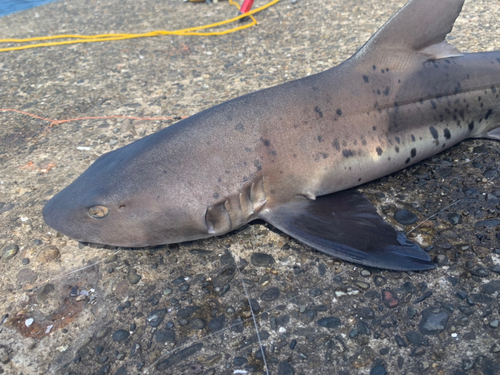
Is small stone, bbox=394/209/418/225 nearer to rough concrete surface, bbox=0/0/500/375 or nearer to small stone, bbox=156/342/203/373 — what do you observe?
rough concrete surface, bbox=0/0/500/375

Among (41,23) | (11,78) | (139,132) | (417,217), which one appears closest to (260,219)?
(417,217)

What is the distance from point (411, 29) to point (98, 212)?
2409 mm

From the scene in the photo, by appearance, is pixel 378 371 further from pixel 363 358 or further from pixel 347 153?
pixel 347 153

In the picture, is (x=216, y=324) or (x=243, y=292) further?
(x=243, y=292)

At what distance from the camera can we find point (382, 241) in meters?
2.35

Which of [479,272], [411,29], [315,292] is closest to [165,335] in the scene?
[315,292]

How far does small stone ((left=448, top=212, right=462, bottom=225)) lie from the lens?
2601 mm

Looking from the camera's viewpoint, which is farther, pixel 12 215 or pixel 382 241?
pixel 12 215

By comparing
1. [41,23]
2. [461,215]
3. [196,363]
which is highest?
[41,23]

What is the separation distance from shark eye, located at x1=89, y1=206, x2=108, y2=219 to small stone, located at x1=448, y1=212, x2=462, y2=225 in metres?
2.12

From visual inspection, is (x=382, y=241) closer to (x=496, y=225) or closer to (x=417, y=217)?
(x=417, y=217)

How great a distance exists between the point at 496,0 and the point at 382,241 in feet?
15.9

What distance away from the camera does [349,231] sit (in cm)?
241

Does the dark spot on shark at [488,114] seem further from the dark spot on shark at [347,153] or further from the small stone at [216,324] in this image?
the small stone at [216,324]
